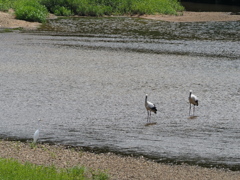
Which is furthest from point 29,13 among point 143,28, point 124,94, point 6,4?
point 124,94

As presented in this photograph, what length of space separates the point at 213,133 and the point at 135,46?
17732mm

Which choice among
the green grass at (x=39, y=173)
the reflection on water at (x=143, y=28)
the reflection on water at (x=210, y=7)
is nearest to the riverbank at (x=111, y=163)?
the green grass at (x=39, y=173)

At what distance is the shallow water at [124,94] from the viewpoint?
15062mm

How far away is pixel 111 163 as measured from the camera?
13031 millimetres

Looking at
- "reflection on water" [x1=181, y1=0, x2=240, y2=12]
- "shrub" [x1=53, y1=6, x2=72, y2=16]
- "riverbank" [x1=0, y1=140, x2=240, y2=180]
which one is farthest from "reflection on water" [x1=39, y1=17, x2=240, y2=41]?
"riverbank" [x1=0, y1=140, x2=240, y2=180]

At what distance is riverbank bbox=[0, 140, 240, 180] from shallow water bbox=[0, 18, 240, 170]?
633 mm

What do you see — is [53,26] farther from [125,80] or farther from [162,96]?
[162,96]

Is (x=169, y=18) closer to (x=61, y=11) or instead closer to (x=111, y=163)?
(x=61, y=11)

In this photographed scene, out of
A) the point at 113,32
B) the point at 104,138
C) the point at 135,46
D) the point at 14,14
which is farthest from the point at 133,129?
the point at 14,14

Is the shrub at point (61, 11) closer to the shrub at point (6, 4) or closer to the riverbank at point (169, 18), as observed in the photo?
the shrub at point (6, 4)

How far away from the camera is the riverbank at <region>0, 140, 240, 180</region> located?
12.3m

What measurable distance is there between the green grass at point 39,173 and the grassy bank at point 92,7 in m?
31.8

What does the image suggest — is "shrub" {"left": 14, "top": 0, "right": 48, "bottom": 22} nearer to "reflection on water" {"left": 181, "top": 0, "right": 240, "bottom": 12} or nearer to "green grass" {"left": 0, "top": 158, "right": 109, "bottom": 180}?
"reflection on water" {"left": 181, "top": 0, "right": 240, "bottom": 12}

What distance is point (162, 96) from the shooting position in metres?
20.9
